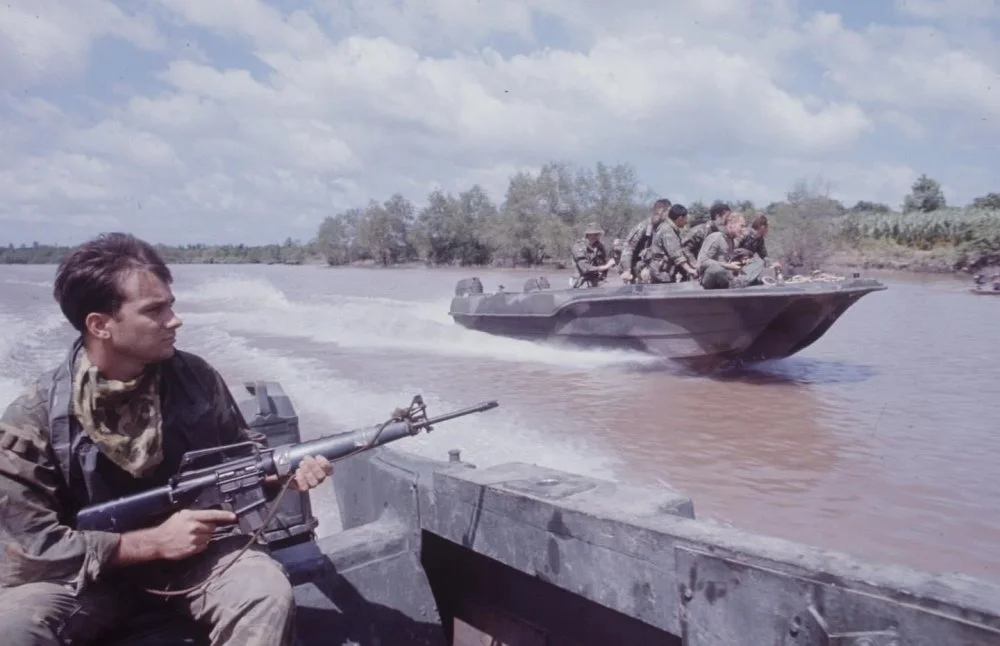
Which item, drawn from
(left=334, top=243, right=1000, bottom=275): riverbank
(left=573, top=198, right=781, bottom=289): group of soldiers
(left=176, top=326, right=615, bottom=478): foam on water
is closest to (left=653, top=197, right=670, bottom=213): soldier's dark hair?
(left=573, top=198, right=781, bottom=289): group of soldiers

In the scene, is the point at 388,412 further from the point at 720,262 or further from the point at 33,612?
the point at 33,612

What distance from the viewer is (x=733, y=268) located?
9.66 metres

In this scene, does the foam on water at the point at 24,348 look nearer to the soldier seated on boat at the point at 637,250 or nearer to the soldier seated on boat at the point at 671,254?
the soldier seated on boat at the point at 637,250

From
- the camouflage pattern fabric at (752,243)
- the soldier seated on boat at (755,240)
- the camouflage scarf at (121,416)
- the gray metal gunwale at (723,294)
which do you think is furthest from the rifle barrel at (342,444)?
the camouflage pattern fabric at (752,243)

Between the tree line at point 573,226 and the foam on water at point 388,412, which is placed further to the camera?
the tree line at point 573,226

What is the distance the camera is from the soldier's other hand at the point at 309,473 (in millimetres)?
2338

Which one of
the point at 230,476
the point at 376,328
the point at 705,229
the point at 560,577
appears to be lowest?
the point at 376,328

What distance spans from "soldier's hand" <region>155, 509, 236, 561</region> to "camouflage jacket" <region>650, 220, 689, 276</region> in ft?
28.2

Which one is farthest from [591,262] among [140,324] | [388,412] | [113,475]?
[113,475]

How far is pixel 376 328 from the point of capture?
50.6 ft

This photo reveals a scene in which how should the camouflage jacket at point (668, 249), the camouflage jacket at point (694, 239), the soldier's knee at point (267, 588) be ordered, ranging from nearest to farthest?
the soldier's knee at point (267, 588), the camouflage jacket at point (668, 249), the camouflage jacket at point (694, 239)

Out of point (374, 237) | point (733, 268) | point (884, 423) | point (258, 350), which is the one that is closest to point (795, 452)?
point (884, 423)

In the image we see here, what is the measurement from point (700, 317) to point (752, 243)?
122cm

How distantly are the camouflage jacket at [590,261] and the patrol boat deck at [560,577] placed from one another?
8.59m
